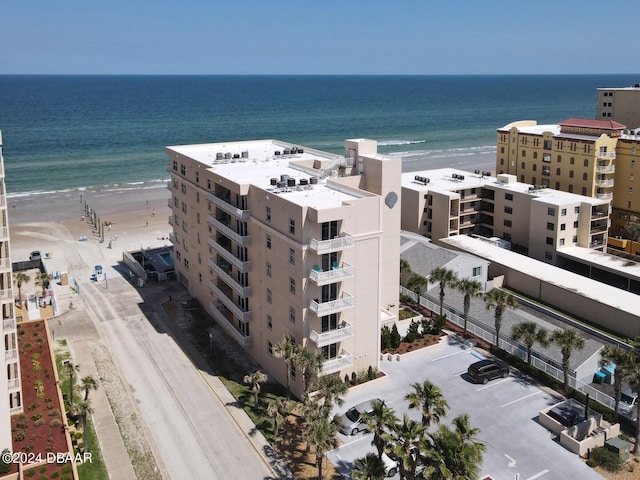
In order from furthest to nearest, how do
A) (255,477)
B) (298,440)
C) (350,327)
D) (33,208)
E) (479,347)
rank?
(33,208)
(479,347)
(350,327)
(298,440)
(255,477)

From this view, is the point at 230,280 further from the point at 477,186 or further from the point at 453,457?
the point at 477,186

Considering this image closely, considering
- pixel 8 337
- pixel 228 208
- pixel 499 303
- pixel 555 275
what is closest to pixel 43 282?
pixel 8 337

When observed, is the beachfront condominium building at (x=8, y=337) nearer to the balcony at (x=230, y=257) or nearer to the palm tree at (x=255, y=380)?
the palm tree at (x=255, y=380)

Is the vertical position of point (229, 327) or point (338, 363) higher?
point (338, 363)

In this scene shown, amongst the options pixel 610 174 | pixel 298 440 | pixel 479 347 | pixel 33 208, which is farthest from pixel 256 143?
pixel 33 208

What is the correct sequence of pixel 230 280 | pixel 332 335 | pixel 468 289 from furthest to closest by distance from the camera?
pixel 468 289 → pixel 230 280 → pixel 332 335

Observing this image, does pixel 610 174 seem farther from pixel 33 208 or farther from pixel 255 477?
pixel 33 208
